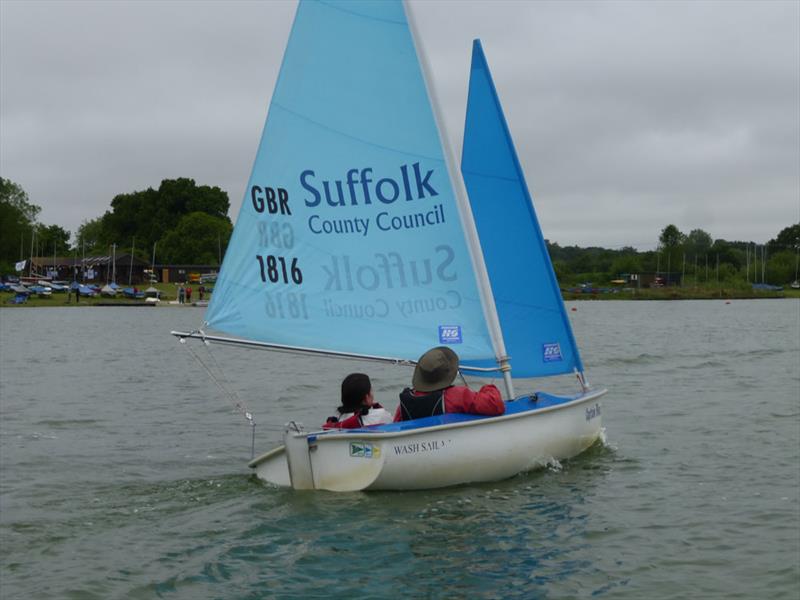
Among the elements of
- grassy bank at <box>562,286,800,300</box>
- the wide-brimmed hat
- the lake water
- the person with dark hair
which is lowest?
the lake water

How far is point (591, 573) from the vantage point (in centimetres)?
866

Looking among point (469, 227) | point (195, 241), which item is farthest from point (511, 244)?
point (195, 241)

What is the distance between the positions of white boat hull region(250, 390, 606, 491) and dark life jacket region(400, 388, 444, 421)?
0.59ft

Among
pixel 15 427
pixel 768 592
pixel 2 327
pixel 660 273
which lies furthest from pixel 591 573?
pixel 660 273

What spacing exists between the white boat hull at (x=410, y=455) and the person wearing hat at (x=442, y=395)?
130 millimetres

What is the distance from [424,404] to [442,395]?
213mm

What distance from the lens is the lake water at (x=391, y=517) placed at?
8.45m

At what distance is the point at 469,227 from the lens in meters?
11.6

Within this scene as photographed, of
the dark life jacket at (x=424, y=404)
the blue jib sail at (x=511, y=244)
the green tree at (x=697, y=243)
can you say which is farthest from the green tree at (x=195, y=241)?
the dark life jacket at (x=424, y=404)

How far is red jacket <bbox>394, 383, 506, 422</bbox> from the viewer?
Result: 1087 cm

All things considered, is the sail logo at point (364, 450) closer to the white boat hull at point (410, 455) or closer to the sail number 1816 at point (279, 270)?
the white boat hull at point (410, 455)

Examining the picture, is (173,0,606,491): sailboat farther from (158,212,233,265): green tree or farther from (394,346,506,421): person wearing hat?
(158,212,233,265): green tree

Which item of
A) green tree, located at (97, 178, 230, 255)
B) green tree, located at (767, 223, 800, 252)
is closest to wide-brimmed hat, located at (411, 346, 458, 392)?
green tree, located at (97, 178, 230, 255)

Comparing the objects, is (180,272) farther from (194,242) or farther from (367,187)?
(367,187)
